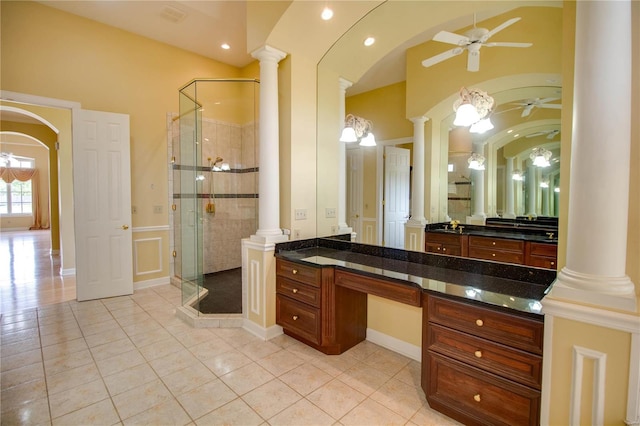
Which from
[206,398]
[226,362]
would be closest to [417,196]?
[226,362]

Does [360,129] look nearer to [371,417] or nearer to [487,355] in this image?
[487,355]

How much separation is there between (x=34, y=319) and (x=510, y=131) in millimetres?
5032

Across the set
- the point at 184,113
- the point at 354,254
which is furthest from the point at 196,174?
the point at 354,254

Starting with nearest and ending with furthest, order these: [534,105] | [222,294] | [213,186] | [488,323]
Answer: [488,323] → [534,105] → [222,294] → [213,186]

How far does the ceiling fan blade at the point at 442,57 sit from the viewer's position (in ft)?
7.81

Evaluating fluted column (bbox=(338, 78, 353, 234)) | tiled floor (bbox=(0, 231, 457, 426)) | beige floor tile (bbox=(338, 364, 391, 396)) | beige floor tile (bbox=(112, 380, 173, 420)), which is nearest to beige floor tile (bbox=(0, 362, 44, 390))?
tiled floor (bbox=(0, 231, 457, 426))

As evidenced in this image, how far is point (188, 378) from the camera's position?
88.4 inches

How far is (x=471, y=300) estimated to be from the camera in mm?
1675

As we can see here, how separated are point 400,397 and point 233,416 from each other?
1.11m

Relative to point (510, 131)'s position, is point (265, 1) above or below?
above

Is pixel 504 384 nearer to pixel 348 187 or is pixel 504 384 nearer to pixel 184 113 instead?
pixel 348 187

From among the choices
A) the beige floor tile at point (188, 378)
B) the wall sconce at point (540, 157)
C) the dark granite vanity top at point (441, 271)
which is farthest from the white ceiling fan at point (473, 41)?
the beige floor tile at point (188, 378)

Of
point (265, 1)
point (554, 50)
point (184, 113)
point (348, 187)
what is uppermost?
point (265, 1)

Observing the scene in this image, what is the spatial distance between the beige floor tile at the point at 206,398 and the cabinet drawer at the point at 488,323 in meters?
1.48
